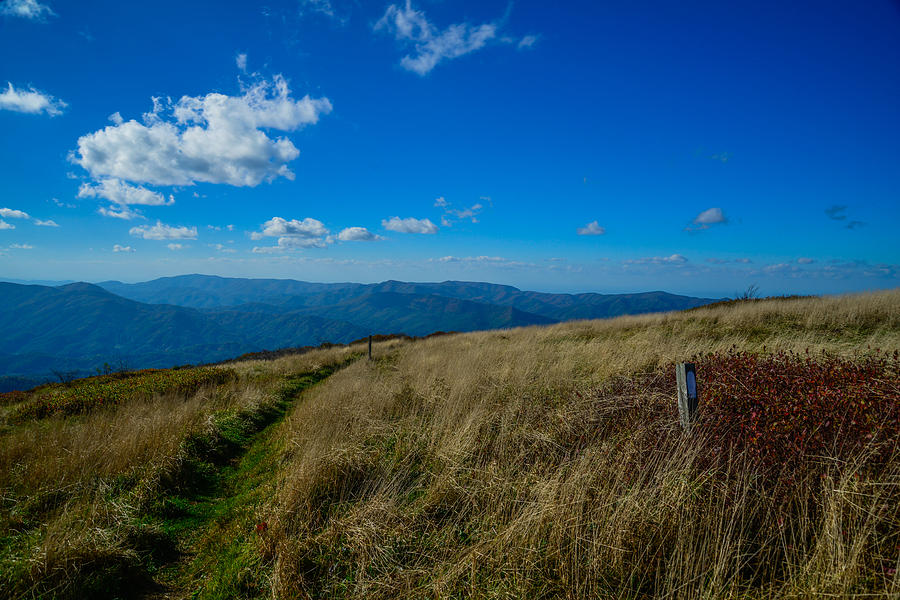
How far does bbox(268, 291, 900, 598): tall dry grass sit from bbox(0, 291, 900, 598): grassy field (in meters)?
0.02

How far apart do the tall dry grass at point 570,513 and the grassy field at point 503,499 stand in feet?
0.08

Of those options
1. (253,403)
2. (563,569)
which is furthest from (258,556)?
(253,403)

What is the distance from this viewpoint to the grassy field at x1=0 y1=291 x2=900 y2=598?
3.12 meters

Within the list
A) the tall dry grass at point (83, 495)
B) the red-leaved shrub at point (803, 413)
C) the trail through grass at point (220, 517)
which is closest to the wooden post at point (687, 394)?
the red-leaved shrub at point (803, 413)

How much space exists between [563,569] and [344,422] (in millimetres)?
4794

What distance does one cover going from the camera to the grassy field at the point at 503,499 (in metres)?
3.12

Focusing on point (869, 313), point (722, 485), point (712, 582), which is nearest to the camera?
point (712, 582)

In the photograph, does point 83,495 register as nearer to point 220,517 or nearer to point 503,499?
point 220,517

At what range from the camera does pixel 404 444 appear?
233 inches

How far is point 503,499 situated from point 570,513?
84cm

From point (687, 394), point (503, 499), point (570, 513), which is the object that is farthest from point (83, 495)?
point (687, 394)

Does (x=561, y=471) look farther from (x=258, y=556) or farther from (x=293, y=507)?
(x=258, y=556)

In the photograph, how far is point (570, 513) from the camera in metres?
3.55

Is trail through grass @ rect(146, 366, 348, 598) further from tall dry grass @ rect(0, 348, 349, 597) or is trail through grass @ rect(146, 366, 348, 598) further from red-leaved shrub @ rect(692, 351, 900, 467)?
red-leaved shrub @ rect(692, 351, 900, 467)
